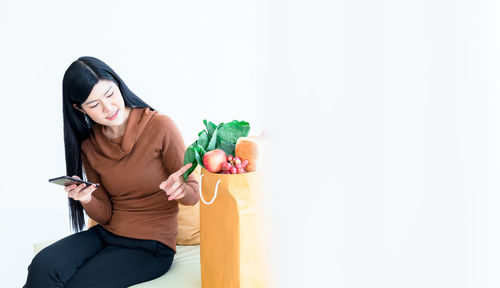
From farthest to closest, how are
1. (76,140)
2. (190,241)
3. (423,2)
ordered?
(190,241)
(76,140)
(423,2)

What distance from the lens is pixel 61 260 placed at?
4.12 feet

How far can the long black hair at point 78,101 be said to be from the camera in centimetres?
123

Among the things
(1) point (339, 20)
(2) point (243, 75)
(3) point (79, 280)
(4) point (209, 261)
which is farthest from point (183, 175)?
(2) point (243, 75)

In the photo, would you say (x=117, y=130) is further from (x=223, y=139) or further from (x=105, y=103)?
(x=223, y=139)

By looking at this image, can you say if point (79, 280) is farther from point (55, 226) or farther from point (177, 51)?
point (177, 51)

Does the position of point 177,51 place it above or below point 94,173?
above

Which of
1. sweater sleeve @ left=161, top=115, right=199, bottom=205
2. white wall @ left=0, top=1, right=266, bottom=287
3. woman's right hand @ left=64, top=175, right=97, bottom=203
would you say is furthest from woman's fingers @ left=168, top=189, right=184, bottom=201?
white wall @ left=0, top=1, right=266, bottom=287

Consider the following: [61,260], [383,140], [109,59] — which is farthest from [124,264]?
[109,59]

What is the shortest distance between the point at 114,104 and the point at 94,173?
0.28m

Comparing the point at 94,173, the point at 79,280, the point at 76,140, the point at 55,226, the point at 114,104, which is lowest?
the point at 55,226

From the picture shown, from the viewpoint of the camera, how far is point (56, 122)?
249 centimetres

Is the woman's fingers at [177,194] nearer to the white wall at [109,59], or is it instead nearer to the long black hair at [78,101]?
the long black hair at [78,101]

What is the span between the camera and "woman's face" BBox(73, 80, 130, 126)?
48.9 inches

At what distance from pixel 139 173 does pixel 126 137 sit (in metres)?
0.11
